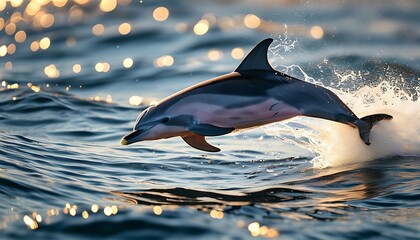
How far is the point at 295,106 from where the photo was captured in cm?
889

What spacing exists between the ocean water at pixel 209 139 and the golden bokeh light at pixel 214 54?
0.23ft

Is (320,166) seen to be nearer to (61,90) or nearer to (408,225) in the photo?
(408,225)

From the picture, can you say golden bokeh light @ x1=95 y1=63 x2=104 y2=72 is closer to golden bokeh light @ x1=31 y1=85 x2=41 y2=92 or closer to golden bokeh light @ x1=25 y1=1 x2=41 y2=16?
golden bokeh light @ x1=31 y1=85 x2=41 y2=92

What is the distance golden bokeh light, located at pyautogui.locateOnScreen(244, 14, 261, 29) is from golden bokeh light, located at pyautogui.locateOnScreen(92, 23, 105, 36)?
3.72 metres

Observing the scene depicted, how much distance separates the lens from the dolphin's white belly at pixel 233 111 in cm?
850

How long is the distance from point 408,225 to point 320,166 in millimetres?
2741

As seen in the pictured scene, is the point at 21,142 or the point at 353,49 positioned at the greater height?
the point at 353,49

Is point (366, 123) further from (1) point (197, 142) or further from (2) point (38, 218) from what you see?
(2) point (38, 218)

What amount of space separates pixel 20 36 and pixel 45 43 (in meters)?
1.12

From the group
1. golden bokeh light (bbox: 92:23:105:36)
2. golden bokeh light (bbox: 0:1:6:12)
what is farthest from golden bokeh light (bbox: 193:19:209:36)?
golden bokeh light (bbox: 0:1:6:12)

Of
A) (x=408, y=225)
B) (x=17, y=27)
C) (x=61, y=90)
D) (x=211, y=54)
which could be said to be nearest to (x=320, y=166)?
(x=408, y=225)

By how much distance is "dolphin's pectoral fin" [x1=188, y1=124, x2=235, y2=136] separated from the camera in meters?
8.32

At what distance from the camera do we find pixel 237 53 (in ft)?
63.1

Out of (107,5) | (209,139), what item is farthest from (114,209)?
(107,5)
